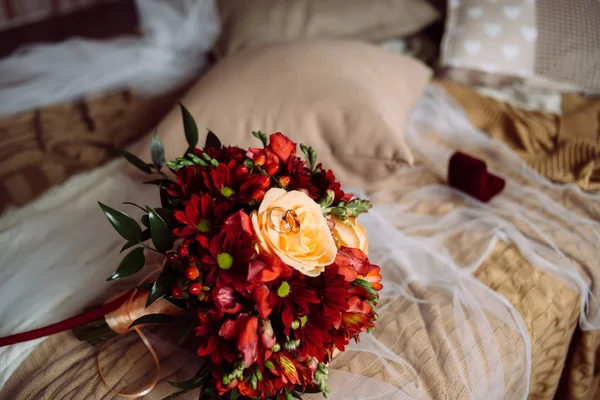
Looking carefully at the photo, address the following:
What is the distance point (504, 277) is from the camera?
800 millimetres

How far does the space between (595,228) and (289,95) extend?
647 millimetres

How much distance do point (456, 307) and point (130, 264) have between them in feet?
1.64

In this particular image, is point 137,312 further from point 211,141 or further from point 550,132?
point 550,132

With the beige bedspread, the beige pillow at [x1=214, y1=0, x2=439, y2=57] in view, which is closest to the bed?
the beige bedspread

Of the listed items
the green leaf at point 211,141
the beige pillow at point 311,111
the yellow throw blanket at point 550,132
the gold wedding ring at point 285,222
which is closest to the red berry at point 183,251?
the gold wedding ring at point 285,222

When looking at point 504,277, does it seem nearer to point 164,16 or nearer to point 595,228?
point 595,228

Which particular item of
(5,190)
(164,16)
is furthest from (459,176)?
(164,16)

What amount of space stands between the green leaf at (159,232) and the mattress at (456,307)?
0.20 m

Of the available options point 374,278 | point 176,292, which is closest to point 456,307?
point 374,278

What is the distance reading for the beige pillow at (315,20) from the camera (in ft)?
4.38

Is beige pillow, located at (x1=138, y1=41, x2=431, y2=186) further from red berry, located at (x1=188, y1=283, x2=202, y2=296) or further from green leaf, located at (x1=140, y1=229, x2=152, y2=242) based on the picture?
red berry, located at (x1=188, y1=283, x2=202, y2=296)

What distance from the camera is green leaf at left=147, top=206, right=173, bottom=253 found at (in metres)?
0.55

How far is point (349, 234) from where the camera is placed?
0.60 meters

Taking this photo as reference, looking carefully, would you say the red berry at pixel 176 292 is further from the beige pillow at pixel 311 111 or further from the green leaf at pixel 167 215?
the beige pillow at pixel 311 111
